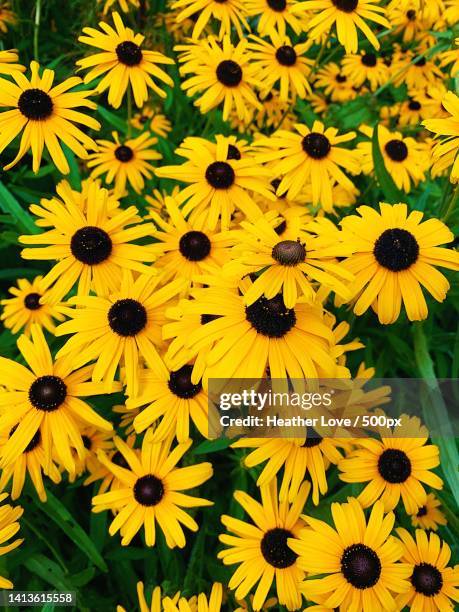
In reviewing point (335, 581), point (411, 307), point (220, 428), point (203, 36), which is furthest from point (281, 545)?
point (203, 36)

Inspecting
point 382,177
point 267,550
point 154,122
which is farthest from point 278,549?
point 154,122

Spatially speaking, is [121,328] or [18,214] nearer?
[121,328]

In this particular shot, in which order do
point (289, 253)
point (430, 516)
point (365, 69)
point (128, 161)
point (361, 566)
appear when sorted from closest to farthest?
point (289, 253) → point (361, 566) → point (430, 516) → point (128, 161) → point (365, 69)

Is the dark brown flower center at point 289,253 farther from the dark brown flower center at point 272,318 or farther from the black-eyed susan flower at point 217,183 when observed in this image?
the black-eyed susan flower at point 217,183

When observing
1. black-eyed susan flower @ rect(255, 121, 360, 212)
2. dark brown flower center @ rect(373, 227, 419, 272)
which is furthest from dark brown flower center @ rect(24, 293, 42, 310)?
dark brown flower center @ rect(373, 227, 419, 272)

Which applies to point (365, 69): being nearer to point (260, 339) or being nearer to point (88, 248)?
point (88, 248)

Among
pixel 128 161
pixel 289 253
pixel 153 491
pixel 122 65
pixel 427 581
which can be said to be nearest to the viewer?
pixel 289 253

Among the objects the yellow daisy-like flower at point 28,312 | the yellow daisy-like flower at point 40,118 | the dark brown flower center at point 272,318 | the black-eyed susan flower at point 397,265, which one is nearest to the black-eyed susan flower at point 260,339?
the dark brown flower center at point 272,318
